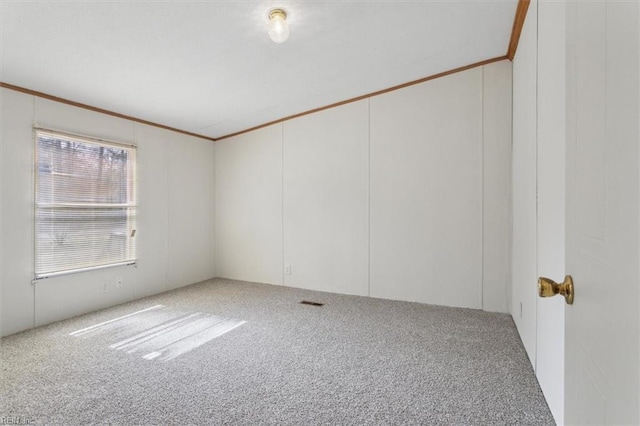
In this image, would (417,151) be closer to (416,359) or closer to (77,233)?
(416,359)

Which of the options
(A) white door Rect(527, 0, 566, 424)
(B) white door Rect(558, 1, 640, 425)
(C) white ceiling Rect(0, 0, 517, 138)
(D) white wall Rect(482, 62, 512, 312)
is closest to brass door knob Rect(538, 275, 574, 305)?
(B) white door Rect(558, 1, 640, 425)

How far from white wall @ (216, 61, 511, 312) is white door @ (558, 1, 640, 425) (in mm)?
2864

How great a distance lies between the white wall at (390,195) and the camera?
3.39m

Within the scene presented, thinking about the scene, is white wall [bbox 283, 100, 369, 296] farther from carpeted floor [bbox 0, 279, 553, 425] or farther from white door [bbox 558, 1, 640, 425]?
white door [bbox 558, 1, 640, 425]

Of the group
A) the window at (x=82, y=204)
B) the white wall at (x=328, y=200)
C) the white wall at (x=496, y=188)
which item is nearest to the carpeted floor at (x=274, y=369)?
the white wall at (x=496, y=188)

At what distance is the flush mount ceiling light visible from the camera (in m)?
2.29

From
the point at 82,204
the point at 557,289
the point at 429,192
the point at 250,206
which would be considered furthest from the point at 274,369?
the point at 250,206

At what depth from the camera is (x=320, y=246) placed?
443 centimetres

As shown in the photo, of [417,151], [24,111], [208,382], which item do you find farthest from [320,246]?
[24,111]

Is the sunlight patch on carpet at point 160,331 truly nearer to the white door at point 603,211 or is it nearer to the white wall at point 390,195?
the white wall at point 390,195

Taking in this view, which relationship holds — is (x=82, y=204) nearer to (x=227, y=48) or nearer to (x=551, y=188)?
(x=227, y=48)

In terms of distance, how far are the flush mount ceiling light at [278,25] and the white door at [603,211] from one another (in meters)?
1.97

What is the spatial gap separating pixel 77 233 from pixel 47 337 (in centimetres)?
115

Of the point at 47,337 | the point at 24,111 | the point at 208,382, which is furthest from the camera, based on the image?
the point at 24,111
